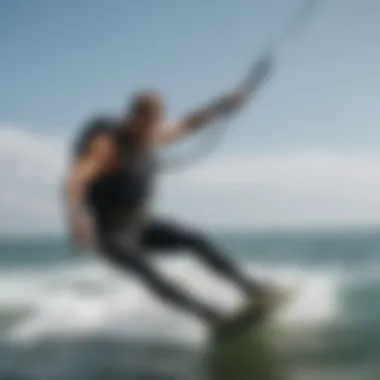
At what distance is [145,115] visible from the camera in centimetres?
213

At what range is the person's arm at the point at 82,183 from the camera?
2.07m

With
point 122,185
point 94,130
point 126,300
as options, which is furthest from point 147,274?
point 94,130

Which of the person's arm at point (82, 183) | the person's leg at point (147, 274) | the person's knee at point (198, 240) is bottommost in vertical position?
the person's leg at point (147, 274)

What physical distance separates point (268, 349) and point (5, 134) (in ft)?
2.32

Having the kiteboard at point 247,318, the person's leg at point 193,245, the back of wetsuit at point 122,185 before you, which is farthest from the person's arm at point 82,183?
the kiteboard at point 247,318

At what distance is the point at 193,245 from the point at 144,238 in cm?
10

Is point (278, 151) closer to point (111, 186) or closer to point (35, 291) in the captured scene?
point (111, 186)

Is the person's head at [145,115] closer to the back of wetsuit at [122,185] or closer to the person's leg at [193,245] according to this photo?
the back of wetsuit at [122,185]

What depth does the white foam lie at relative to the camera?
2135mm

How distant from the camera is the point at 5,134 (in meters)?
2.22

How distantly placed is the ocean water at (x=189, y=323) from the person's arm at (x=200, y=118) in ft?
0.76

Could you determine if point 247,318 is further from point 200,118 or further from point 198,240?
point 200,118

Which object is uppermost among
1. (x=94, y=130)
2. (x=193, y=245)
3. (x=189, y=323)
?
(x=94, y=130)

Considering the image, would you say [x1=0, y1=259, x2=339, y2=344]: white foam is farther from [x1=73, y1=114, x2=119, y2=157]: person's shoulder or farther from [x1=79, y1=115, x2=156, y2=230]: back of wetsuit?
[x1=73, y1=114, x2=119, y2=157]: person's shoulder
